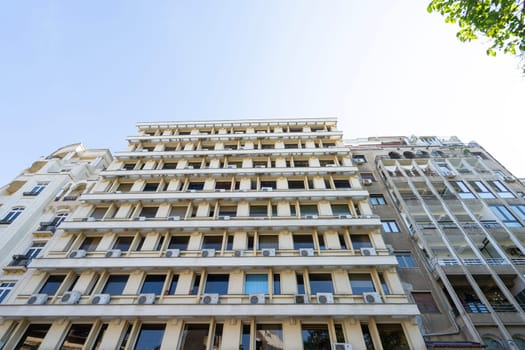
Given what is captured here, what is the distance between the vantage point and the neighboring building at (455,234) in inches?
577

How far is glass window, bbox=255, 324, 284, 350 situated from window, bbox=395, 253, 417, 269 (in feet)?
33.5

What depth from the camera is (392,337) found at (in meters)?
12.9

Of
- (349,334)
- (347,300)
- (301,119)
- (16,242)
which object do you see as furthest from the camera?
(301,119)

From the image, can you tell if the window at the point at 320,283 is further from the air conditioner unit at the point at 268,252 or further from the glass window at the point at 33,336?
the glass window at the point at 33,336

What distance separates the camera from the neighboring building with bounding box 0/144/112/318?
1761cm

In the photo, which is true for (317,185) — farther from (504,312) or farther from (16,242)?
(16,242)

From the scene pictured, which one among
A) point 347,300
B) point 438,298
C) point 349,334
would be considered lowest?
point 349,334

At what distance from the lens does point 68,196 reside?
72.2ft

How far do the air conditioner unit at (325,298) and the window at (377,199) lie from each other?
1139 centimetres

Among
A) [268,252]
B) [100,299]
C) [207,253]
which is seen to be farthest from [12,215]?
[268,252]

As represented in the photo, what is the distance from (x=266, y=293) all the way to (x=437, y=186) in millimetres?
19031

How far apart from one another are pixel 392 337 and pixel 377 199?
40.0ft

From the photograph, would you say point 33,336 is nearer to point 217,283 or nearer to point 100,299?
point 100,299

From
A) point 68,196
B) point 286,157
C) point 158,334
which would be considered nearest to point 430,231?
point 286,157
